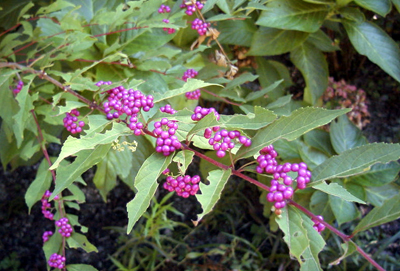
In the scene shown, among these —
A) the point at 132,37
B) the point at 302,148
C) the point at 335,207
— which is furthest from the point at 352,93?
the point at 132,37

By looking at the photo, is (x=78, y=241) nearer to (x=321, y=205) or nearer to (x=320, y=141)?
(x=321, y=205)

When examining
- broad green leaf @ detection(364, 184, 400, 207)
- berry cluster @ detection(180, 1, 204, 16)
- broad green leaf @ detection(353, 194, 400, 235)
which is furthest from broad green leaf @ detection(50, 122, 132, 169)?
broad green leaf @ detection(364, 184, 400, 207)

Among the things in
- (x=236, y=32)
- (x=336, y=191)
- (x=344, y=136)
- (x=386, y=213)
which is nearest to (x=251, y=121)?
(x=336, y=191)

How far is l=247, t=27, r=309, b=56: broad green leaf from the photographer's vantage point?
1.47m

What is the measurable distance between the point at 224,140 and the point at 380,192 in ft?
4.25

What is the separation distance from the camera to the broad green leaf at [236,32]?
4.96 feet

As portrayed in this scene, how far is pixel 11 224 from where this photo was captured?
2.23 metres

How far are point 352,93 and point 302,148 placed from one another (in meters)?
0.96

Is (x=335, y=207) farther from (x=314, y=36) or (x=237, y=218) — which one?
(x=237, y=218)

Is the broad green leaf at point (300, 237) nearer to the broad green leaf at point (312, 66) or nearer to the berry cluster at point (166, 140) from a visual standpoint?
the berry cluster at point (166, 140)

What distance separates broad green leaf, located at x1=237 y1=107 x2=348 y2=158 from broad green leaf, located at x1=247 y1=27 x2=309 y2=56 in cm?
102

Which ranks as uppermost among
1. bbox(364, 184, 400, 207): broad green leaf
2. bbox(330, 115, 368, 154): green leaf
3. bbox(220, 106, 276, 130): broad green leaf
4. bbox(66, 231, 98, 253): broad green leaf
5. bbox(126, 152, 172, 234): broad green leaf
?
bbox(220, 106, 276, 130): broad green leaf

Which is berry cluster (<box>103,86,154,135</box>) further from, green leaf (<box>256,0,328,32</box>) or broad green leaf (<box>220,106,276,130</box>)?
green leaf (<box>256,0,328,32</box>)

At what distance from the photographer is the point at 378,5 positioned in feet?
4.39
